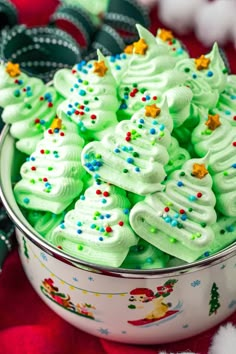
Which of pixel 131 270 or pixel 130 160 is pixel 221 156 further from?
pixel 131 270

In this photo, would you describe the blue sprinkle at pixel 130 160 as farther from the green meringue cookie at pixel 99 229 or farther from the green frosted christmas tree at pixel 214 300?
A: the green frosted christmas tree at pixel 214 300

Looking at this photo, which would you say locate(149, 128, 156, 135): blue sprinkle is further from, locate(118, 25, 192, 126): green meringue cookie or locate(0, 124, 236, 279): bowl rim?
locate(0, 124, 236, 279): bowl rim

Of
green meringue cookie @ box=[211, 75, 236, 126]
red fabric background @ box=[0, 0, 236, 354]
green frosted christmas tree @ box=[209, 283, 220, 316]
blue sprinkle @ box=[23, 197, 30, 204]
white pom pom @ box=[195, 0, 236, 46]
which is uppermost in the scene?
green meringue cookie @ box=[211, 75, 236, 126]

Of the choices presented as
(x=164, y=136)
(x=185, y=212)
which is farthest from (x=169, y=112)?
(x=185, y=212)

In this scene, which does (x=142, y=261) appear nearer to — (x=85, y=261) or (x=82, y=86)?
(x=85, y=261)

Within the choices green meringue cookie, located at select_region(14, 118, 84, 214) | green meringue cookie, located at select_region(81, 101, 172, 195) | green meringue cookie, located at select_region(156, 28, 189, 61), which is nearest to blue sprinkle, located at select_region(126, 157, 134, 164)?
green meringue cookie, located at select_region(81, 101, 172, 195)

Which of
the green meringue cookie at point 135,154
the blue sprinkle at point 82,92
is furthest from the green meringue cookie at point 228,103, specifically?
the blue sprinkle at point 82,92
